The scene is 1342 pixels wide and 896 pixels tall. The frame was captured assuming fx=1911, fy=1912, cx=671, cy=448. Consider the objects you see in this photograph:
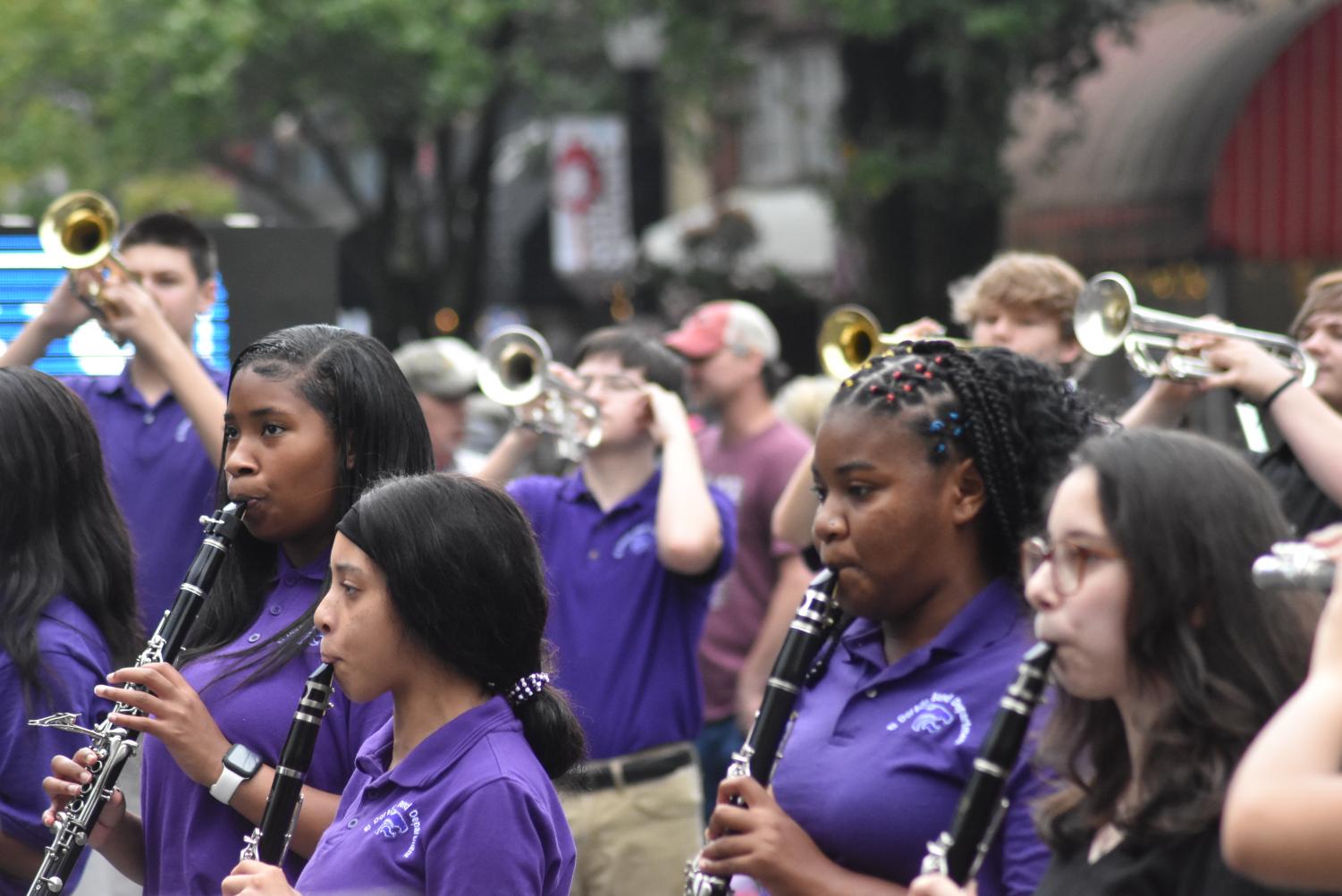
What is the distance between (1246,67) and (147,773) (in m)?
10.7

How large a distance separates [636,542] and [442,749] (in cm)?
254

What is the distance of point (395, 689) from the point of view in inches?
121

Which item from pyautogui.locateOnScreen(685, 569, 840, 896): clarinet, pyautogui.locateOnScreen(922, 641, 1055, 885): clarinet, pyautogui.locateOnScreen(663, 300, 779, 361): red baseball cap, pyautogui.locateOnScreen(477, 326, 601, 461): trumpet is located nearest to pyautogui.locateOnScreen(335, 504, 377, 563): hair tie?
pyautogui.locateOnScreen(685, 569, 840, 896): clarinet

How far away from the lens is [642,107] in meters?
21.0

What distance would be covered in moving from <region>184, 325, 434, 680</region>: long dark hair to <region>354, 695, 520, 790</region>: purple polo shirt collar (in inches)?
19.9

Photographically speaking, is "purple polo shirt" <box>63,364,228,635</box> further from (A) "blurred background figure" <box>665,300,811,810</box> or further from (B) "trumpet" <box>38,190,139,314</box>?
(A) "blurred background figure" <box>665,300,811,810</box>

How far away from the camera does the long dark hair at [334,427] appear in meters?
3.52

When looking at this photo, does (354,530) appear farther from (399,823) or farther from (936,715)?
(936,715)

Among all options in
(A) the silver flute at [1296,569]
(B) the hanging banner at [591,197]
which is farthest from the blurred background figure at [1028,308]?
(B) the hanging banner at [591,197]

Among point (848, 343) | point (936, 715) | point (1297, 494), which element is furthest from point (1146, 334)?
point (936, 715)

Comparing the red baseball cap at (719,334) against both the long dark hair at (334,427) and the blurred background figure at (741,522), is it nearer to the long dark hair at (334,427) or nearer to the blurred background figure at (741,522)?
the blurred background figure at (741,522)

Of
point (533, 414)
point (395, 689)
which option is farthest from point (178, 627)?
point (533, 414)

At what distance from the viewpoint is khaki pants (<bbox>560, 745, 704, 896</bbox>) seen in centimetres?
538

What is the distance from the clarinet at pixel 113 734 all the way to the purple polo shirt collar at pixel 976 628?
1.24 meters
